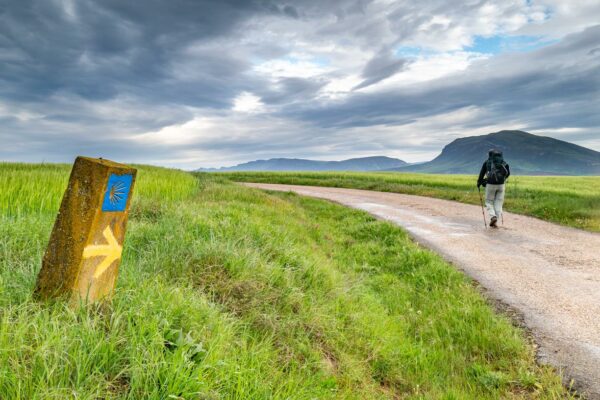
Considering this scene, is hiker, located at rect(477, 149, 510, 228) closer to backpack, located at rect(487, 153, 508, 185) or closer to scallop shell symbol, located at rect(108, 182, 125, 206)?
backpack, located at rect(487, 153, 508, 185)

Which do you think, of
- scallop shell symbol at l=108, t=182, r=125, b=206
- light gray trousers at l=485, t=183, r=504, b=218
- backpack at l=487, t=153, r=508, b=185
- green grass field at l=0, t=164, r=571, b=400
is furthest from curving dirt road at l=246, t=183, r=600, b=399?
scallop shell symbol at l=108, t=182, r=125, b=206

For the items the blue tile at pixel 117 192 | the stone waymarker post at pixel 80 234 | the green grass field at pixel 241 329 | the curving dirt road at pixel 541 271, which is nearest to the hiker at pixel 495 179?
the curving dirt road at pixel 541 271

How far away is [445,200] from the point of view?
64.8ft

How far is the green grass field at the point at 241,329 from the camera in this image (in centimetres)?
241

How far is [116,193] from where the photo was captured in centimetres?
304

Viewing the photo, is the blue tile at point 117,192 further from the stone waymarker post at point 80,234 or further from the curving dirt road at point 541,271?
the curving dirt road at point 541,271

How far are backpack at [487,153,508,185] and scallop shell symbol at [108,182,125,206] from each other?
38.9 feet

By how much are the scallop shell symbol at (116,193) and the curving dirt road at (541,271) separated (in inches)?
184

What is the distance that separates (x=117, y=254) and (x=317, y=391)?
2001mm

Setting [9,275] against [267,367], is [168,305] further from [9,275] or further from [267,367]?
[9,275]

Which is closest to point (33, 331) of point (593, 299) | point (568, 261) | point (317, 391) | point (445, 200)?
point (317, 391)

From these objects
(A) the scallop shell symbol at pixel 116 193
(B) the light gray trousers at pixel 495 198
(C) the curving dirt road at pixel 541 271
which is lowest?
(C) the curving dirt road at pixel 541 271

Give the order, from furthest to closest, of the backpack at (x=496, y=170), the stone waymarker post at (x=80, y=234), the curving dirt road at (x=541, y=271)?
the backpack at (x=496, y=170), the curving dirt road at (x=541, y=271), the stone waymarker post at (x=80, y=234)

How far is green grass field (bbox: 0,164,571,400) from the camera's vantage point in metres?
2.41
